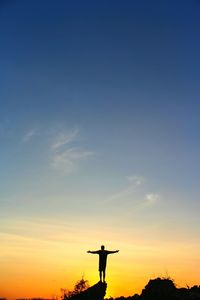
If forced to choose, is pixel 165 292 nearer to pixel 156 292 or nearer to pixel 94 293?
pixel 156 292

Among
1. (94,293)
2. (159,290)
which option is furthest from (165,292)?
(94,293)

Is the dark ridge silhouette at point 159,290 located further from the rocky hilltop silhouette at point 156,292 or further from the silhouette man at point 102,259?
the silhouette man at point 102,259

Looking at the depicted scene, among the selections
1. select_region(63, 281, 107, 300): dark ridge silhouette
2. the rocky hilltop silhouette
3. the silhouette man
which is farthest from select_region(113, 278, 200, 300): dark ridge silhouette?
the silhouette man

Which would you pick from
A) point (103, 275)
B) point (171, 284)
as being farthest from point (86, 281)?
point (171, 284)

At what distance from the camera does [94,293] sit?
82.3 ft

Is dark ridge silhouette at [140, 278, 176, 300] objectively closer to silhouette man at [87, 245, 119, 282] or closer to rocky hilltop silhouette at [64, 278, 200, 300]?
rocky hilltop silhouette at [64, 278, 200, 300]

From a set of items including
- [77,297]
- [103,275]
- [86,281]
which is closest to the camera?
[77,297]

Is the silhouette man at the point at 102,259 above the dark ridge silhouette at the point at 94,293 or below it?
above

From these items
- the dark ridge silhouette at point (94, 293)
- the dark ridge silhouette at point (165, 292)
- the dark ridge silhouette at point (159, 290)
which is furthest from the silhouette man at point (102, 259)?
the dark ridge silhouette at point (159, 290)

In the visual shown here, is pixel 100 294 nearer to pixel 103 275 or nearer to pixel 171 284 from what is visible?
pixel 103 275

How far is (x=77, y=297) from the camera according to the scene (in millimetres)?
24828

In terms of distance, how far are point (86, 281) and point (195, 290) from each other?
12.4 metres

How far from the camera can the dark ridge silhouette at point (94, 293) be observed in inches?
973

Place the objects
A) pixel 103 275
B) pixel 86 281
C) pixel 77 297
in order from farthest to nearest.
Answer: pixel 86 281
pixel 103 275
pixel 77 297
